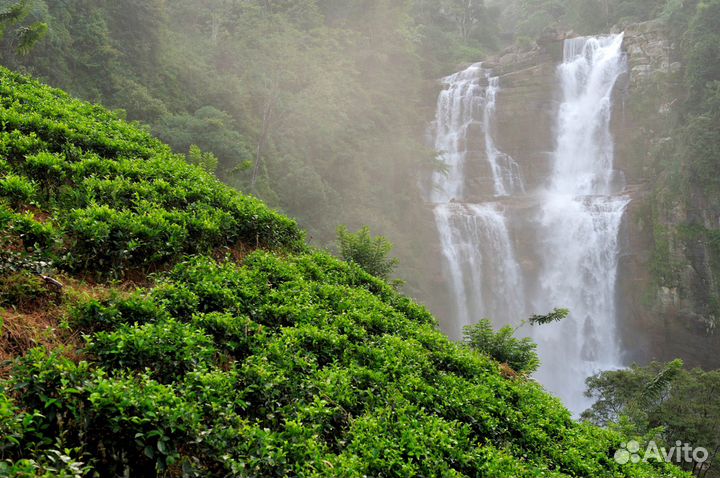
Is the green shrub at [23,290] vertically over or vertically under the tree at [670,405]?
under

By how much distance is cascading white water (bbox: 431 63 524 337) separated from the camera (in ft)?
92.3

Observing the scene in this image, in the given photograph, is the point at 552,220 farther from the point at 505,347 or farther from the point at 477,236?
the point at 505,347

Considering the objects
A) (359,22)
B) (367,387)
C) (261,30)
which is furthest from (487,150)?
(367,387)

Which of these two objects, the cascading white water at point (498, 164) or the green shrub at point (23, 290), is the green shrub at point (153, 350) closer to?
the green shrub at point (23, 290)

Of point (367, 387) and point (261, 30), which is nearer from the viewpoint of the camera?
point (367, 387)

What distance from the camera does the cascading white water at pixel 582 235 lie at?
2600cm

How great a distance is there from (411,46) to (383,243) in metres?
34.2

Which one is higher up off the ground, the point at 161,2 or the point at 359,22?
the point at 359,22

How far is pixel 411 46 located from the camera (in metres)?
39.4

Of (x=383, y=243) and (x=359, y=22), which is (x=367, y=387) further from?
(x=359, y=22)

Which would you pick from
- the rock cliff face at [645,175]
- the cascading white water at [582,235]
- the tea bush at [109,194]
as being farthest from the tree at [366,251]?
the rock cliff face at [645,175]

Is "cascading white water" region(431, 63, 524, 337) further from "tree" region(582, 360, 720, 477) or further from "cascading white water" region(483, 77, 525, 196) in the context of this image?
"tree" region(582, 360, 720, 477)

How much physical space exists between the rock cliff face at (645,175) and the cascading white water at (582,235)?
81 centimetres

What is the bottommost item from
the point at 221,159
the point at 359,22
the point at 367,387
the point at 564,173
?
the point at 367,387
